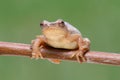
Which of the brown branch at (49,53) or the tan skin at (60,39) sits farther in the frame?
the tan skin at (60,39)

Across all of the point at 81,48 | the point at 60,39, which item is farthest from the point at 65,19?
the point at 81,48

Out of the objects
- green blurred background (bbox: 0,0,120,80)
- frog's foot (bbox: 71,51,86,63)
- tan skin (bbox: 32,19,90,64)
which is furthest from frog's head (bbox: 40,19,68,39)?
green blurred background (bbox: 0,0,120,80)

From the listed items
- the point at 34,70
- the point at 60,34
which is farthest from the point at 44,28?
the point at 34,70

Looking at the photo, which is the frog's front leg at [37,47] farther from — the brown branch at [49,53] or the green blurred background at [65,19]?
the green blurred background at [65,19]

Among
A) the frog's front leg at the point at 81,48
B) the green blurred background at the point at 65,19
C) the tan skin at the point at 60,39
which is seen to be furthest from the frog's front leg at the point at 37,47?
the green blurred background at the point at 65,19

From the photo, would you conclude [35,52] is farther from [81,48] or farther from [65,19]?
[65,19]

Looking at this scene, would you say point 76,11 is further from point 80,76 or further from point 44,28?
point 44,28
